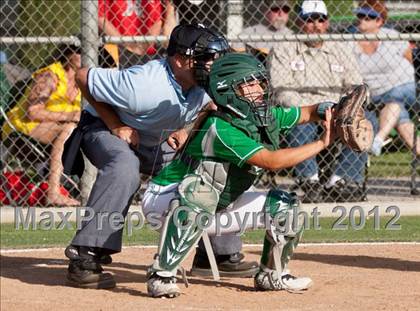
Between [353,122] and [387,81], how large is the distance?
17.8ft

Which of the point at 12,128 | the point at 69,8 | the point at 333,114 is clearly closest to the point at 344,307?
the point at 333,114

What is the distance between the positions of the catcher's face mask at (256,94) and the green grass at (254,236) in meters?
2.58

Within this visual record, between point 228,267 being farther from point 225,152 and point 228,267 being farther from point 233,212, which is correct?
point 225,152

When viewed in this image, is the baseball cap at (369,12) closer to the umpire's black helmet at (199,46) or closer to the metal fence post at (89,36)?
the metal fence post at (89,36)

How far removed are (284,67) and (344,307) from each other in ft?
16.5

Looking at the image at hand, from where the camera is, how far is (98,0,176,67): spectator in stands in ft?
34.6

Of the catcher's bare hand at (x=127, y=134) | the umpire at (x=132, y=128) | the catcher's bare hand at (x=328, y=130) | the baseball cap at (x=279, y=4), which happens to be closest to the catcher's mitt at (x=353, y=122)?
the catcher's bare hand at (x=328, y=130)

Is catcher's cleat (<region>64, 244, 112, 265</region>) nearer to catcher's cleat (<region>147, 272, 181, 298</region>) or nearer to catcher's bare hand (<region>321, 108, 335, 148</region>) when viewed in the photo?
catcher's cleat (<region>147, 272, 181, 298</region>)

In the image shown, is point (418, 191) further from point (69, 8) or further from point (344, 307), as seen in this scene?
point (344, 307)

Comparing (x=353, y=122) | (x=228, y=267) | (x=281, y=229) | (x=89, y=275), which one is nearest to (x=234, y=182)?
(x=281, y=229)

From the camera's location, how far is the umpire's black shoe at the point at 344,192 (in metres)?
10.5

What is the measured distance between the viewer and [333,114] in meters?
6.11

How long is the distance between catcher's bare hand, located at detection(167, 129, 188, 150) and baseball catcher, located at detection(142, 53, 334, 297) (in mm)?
324

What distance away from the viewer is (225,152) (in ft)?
19.6
